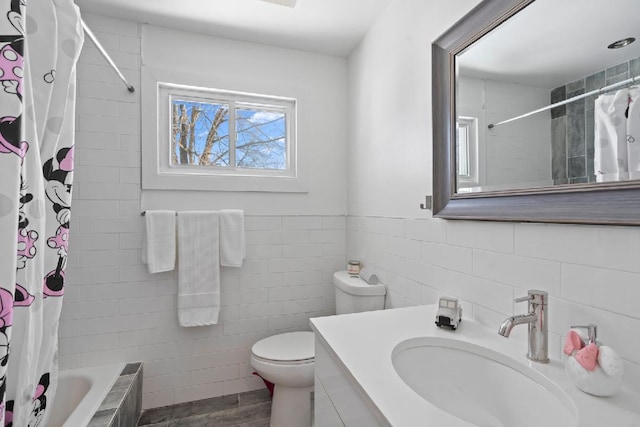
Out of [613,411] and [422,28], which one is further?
[422,28]

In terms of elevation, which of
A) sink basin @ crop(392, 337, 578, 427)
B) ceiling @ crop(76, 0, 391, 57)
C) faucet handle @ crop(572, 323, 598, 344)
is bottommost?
sink basin @ crop(392, 337, 578, 427)

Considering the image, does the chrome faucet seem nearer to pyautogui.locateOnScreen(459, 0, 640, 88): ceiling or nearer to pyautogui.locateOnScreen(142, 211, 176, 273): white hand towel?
pyautogui.locateOnScreen(459, 0, 640, 88): ceiling

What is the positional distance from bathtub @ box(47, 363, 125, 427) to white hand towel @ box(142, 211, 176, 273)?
57cm

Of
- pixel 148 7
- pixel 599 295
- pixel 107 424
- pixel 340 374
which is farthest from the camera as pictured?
pixel 148 7

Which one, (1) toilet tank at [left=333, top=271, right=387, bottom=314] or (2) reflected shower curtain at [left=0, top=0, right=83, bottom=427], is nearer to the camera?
(2) reflected shower curtain at [left=0, top=0, right=83, bottom=427]

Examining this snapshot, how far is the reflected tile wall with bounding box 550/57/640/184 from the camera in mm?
727

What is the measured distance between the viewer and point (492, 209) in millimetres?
982

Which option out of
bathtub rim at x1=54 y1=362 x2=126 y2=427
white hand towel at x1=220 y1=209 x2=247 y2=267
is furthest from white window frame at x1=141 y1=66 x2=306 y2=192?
bathtub rim at x1=54 y1=362 x2=126 y2=427

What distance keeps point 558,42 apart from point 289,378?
1664 millimetres

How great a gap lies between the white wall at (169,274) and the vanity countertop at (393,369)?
1.01 meters

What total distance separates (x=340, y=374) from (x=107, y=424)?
3.65 ft

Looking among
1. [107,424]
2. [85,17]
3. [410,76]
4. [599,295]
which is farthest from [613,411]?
[85,17]

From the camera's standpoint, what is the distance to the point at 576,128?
78cm

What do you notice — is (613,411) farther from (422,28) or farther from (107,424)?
(107,424)
